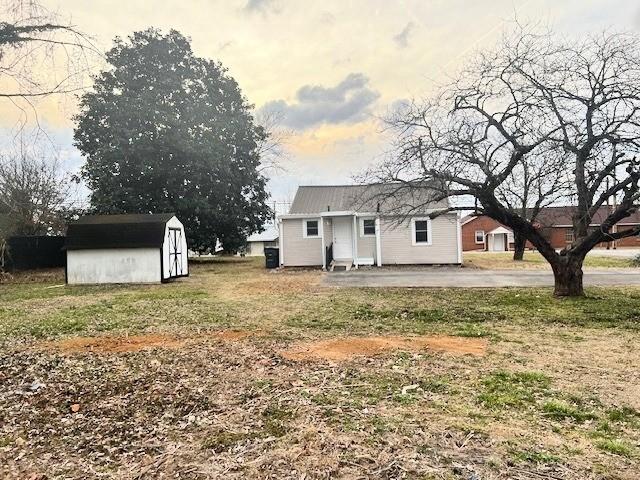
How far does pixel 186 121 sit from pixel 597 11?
18.9 metres

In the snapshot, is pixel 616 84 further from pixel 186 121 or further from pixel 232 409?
pixel 186 121

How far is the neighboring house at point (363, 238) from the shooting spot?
2067 cm

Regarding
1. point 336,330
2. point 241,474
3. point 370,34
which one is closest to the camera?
point 241,474

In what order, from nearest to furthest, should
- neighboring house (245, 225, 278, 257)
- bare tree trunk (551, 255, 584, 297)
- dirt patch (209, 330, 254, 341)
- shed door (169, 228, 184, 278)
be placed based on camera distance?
1. dirt patch (209, 330, 254, 341)
2. bare tree trunk (551, 255, 584, 297)
3. shed door (169, 228, 184, 278)
4. neighboring house (245, 225, 278, 257)

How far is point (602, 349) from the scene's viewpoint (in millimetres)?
6062

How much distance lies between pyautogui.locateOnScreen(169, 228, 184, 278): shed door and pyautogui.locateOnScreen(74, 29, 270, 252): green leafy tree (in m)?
4.96

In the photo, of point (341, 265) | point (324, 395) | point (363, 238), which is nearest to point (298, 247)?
point (341, 265)

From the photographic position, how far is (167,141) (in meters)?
22.8

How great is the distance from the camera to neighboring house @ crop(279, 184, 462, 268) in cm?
2067

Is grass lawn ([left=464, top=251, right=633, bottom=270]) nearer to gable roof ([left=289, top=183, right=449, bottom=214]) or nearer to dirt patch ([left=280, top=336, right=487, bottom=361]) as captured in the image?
gable roof ([left=289, top=183, right=449, bottom=214])

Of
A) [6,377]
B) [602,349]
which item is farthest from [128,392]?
[602,349]

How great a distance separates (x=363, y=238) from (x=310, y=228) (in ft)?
8.24

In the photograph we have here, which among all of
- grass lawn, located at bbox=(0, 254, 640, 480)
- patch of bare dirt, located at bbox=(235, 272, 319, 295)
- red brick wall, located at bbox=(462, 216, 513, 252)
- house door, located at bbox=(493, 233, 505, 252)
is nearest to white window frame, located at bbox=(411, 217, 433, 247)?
patch of bare dirt, located at bbox=(235, 272, 319, 295)

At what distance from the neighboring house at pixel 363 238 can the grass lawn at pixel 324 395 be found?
458 inches
